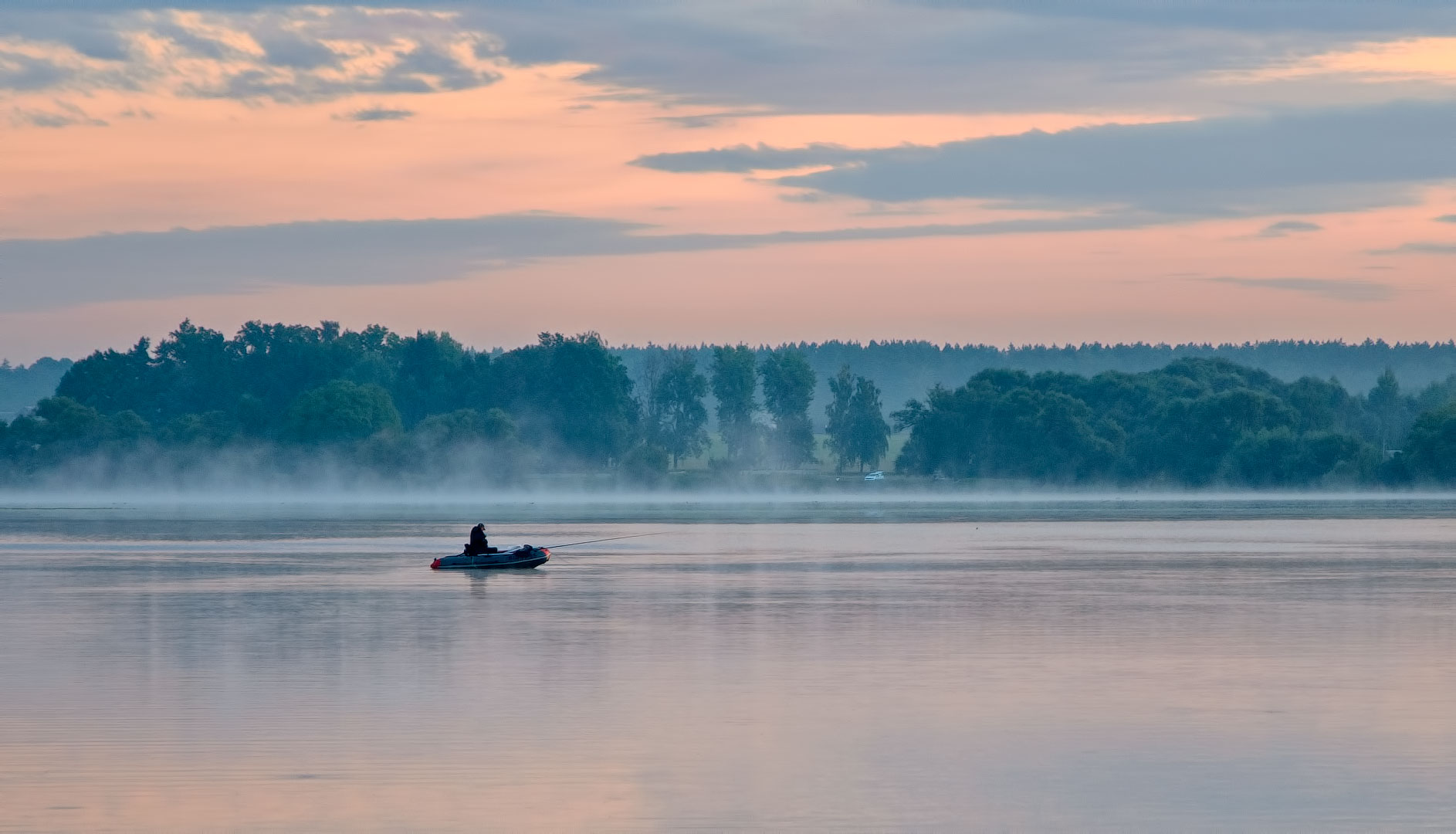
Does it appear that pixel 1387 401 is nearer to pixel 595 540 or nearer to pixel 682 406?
pixel 682 406

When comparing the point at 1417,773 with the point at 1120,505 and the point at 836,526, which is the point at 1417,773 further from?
the point at 1120,505

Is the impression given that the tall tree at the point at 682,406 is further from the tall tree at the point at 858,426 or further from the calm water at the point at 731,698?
the calm water at the point at 731,698

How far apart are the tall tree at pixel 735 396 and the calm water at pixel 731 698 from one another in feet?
455

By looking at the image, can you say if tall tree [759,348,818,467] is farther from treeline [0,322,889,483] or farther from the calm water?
the calm water

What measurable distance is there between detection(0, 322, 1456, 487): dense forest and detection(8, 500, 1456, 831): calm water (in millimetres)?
93932

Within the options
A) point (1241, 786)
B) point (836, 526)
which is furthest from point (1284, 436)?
point (1241, 786)

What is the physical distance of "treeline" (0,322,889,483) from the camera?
167 m

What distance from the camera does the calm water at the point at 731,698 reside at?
1819cm

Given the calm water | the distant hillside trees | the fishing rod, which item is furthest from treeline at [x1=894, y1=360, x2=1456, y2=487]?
the calm water

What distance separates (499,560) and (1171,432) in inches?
4123

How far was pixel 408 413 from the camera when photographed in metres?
187

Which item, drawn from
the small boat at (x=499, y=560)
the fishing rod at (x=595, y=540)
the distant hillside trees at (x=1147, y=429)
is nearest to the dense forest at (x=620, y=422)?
the distant hillside trees at (x=1147, y=429)

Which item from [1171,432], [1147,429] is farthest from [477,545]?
[1147,429]

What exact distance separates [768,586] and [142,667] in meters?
20.5
